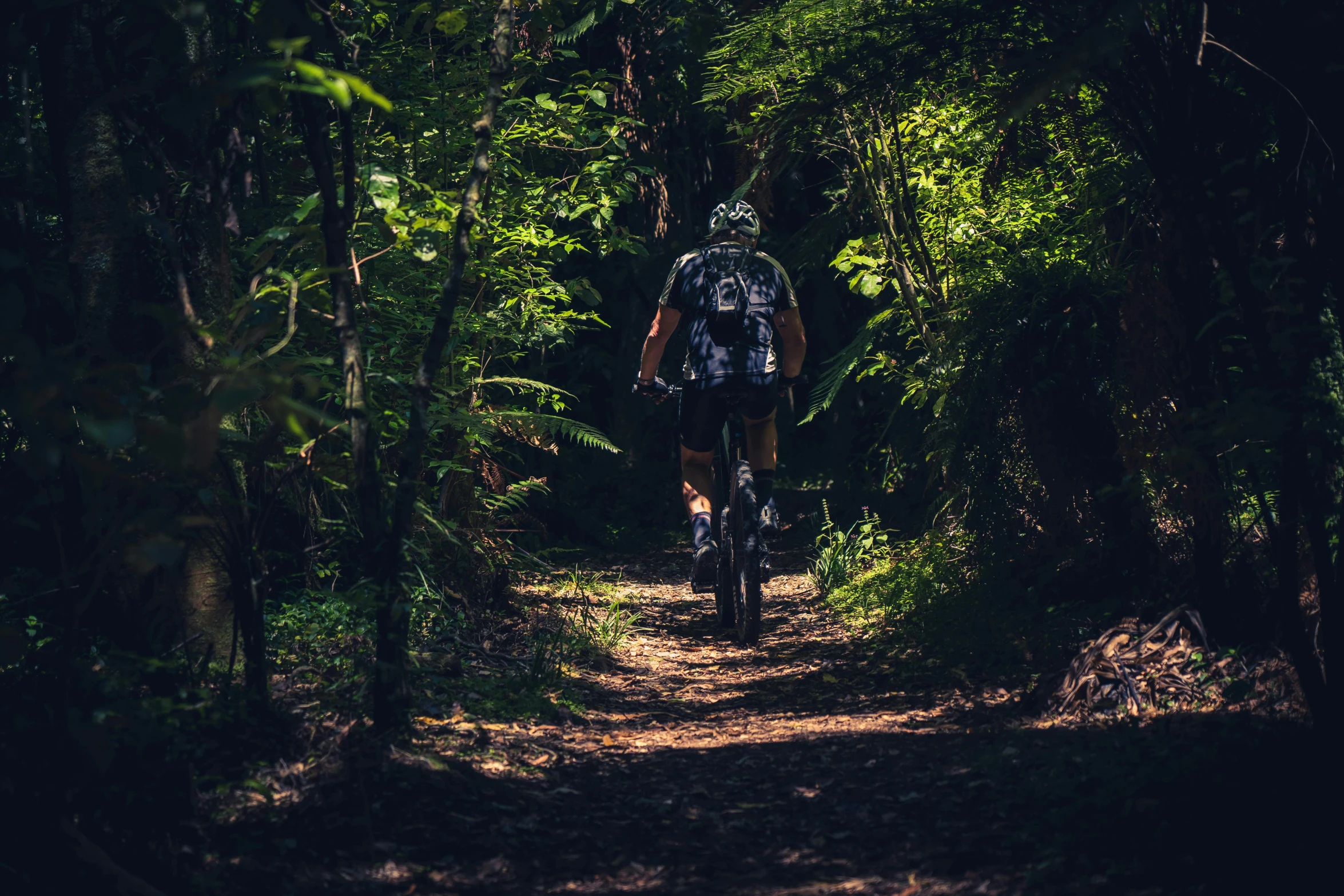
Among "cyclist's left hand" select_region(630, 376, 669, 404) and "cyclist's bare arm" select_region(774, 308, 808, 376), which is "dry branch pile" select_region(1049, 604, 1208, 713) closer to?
"cyclist's bare arm" select_region(774, 308, 808, 376)

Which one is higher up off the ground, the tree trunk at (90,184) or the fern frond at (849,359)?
the tree trunk at (90,184)

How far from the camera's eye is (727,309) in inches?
233

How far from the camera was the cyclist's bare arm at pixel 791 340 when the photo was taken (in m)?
6.10

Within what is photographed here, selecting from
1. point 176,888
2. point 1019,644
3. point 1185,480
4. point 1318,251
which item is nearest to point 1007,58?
point 1318,251

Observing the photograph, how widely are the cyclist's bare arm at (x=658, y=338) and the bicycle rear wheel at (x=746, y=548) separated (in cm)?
75

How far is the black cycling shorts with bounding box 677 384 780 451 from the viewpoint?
5941mm

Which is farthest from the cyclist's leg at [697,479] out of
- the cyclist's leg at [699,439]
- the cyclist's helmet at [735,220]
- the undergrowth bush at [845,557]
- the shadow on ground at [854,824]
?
the shadow on ground at [854,824]

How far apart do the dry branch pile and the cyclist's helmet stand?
314cm

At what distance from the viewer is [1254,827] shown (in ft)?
9.01

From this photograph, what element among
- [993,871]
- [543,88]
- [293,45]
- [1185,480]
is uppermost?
[543,88]

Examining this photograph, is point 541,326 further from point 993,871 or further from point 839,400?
point 839,400

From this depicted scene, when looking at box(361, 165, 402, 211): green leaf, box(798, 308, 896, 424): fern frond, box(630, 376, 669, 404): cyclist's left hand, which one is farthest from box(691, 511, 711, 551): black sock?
box(361, 165, 402, 211): green leaf

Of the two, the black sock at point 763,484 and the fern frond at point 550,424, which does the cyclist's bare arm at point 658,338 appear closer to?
the fern frond at point 550,424

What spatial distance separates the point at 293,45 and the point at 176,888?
2.14 metres
